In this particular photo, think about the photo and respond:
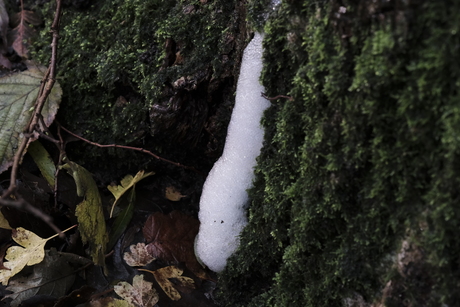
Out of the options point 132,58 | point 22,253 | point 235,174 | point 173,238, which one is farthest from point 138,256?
point 132,58

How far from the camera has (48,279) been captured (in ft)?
5.21

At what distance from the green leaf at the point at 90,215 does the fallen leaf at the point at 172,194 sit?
341 millimetres

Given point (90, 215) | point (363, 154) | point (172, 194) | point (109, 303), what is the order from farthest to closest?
point (172, 194), point (90, 215), point (109, 303), point (363, 154)

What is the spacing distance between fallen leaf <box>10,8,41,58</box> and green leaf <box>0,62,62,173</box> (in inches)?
9.0

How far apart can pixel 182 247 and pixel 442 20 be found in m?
1.31

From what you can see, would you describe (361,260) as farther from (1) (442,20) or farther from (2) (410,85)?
(1) (442,20)

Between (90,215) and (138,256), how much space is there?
0.27 meters

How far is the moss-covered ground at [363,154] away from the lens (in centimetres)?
94

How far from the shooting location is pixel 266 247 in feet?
4.82

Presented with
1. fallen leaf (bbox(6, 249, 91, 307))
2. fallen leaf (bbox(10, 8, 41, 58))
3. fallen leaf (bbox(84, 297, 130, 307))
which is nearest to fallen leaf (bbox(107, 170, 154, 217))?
fallen leaf (bbox(6, 249, 91, 307))

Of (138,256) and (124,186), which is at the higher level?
(124,186)

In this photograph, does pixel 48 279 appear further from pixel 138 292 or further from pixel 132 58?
pixel 132 58

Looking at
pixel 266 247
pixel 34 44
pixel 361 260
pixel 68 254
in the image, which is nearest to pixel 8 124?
pixel 34 44

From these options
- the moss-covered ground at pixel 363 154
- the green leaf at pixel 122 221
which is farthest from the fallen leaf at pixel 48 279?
the moss-covered ground at pixel 363 154
